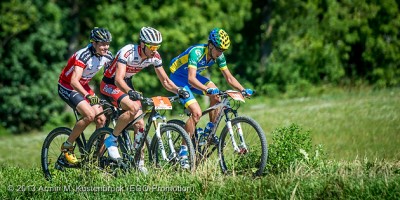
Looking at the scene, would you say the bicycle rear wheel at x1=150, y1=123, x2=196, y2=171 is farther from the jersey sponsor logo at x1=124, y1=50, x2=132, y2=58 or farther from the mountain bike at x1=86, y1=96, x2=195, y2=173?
the jersey sponsor logo at x1=124, y1=50, x2=132, y2=58

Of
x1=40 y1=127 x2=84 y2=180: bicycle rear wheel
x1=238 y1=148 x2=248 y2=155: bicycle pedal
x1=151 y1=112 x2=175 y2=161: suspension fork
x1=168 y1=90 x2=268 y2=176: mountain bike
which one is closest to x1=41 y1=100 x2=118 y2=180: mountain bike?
x1=40 y1=127 x2=84 y2=180: bicycle rear wheel

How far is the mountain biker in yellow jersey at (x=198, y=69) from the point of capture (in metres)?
11.0

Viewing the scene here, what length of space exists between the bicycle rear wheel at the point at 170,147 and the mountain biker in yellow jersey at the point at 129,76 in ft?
0.84

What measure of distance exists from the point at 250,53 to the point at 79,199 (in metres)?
26.6

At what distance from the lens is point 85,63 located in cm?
1116

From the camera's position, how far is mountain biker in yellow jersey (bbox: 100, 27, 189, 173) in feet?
35.3

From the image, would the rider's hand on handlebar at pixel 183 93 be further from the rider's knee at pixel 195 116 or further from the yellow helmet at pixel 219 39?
the yellow helmet at pixel 219 39

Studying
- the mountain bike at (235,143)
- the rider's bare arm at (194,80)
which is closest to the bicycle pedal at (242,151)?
the mountain bike at (235,143)

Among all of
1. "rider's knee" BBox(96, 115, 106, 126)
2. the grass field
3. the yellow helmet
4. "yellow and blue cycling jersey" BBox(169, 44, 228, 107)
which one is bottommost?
the grass field

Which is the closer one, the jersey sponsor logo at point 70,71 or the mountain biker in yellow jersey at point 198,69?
the mountain biker in yellow jersey at point 198,69

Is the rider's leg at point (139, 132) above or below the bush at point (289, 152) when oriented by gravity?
above

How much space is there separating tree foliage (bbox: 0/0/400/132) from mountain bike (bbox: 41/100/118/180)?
19.4m

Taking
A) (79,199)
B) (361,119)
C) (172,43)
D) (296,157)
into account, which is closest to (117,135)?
(79,199)

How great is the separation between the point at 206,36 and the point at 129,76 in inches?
851
